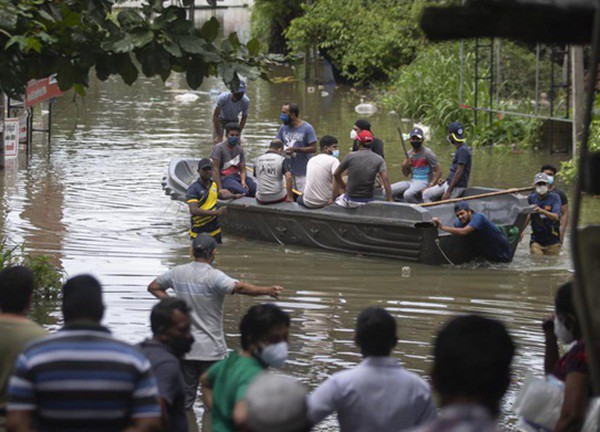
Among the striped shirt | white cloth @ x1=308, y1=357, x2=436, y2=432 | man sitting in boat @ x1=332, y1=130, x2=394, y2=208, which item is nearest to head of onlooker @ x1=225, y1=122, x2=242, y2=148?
man sitting in boat @ x1=332, y1=130, x2=394, y2=208

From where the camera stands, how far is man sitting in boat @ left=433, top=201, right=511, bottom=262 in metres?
13.4

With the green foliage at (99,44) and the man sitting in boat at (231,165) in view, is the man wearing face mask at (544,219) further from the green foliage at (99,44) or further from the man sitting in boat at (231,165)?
the green foliage at (99,44)

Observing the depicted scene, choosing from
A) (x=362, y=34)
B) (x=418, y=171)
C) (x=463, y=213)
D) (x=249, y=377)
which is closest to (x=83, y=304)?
(x=249, y=377)

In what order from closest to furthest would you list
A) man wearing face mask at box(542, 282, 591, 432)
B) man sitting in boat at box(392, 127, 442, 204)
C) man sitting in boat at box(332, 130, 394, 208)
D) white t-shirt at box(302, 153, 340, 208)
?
man wearing face mask at box(542, 282, 591, 432), man sitting in boat at box(332, 130, 394, 208), white t-shirt at box(302, 153, 340, 208), man sitting in boat at box(392, 127, 442, 204)

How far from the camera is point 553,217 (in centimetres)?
1371

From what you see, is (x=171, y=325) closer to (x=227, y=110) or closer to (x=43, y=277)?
(x=43, y=277)

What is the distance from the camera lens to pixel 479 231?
531 inches

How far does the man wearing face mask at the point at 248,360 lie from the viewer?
5.29 m

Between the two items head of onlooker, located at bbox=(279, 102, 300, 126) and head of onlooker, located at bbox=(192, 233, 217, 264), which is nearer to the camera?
head of onlooker, located at bbox=(192, 233, 217, 264)

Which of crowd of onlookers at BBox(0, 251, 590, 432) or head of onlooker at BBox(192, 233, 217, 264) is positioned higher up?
head of onlooker at BBox(192, 233, 217, 264)

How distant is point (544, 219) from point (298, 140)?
3711mm

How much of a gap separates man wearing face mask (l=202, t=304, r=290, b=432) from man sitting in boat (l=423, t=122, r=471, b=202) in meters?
9.57

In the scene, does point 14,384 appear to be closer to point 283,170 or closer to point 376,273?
point 376,273

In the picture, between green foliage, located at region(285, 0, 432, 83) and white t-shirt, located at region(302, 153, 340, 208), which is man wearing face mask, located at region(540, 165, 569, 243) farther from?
green foliage, located at region(285, 0, 432, 83)
